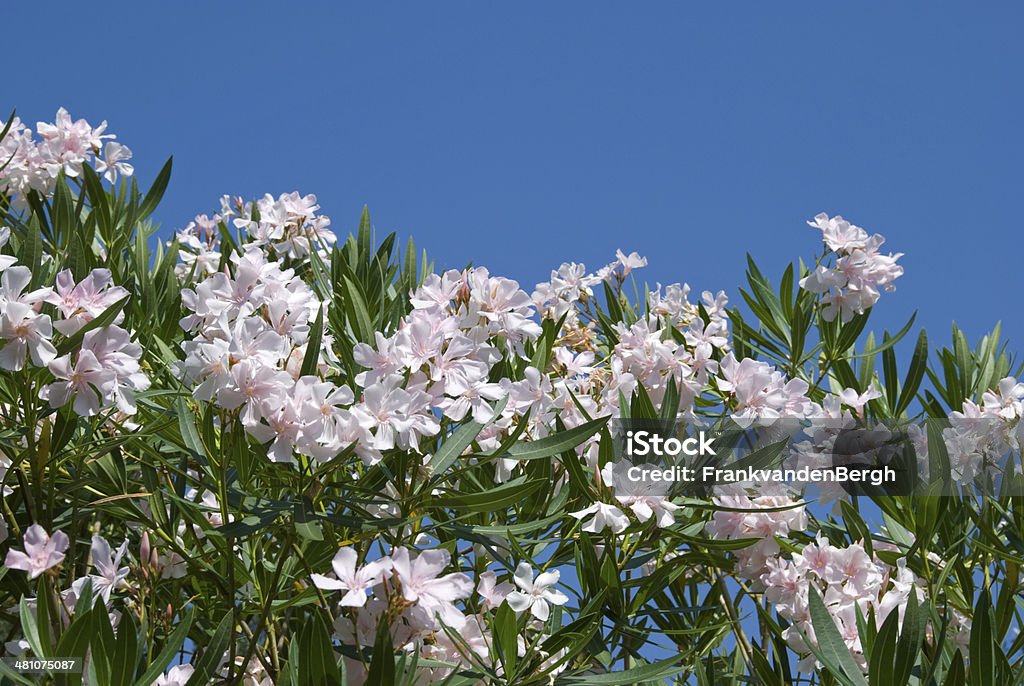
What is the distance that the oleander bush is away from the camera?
1.33m

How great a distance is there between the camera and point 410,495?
1.48m

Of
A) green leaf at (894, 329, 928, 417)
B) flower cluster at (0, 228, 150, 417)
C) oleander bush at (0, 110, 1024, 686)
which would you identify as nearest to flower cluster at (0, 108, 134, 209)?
oleander bush at (0, 110, 1024, 686)

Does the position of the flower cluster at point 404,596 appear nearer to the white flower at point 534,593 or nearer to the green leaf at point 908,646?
the white flower at point 534,593

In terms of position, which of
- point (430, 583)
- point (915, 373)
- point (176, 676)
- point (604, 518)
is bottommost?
point (176, 676)

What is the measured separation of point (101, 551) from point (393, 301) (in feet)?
2.50

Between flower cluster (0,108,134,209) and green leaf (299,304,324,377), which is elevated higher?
flower cluster (0,108,134,209)

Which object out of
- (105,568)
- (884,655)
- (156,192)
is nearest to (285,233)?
(156,192)

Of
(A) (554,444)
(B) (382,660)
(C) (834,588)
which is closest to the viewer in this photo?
(B) (382,660)

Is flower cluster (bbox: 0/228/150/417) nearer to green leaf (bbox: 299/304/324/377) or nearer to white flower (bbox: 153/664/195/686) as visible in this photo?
green leaf (bbox: 299/304/324/377)

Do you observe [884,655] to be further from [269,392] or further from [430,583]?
[269,392]

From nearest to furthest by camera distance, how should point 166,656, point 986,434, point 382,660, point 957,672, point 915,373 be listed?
point 382,660 < point 166,656 < point 957,672 < point 986,434 < point 915,373
